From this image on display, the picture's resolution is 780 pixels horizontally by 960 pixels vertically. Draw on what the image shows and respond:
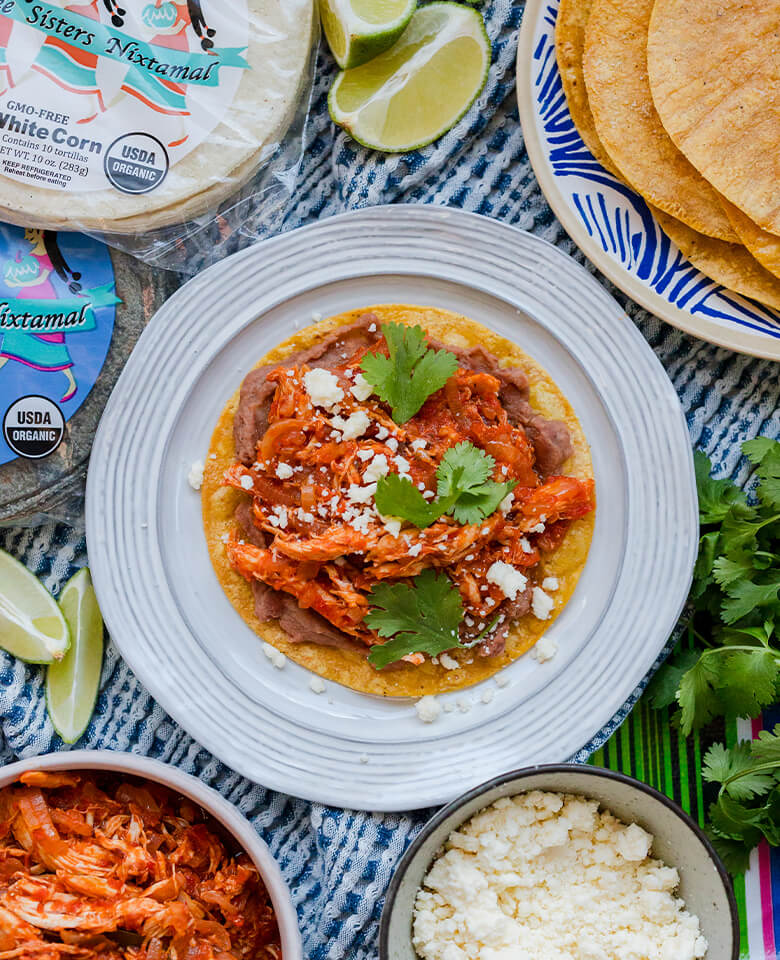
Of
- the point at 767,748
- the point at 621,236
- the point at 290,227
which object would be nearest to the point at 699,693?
the point at 767,748

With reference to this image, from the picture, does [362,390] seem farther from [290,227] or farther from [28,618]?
[28,618]

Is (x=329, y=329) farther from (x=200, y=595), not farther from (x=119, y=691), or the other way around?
(x=119, y=691)

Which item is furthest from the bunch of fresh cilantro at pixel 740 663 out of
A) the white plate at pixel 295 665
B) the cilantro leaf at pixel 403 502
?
the cilantro leaf at pixel 403 502

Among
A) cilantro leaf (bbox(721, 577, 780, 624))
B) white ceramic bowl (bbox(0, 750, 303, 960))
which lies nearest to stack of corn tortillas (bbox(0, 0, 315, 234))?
white ceramic bowl (bbox(0, 750, 303, 960))

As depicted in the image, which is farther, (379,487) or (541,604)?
(541,604)

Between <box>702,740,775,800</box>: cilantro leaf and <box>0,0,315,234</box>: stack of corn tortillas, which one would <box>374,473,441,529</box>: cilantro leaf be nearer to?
<box>0,0,315,234</box>: stack of corn tortillas

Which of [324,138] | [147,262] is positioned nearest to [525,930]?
[147,262]

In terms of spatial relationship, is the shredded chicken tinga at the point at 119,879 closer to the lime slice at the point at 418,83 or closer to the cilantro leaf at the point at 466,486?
the cilantro leaf at the point at 466,486
